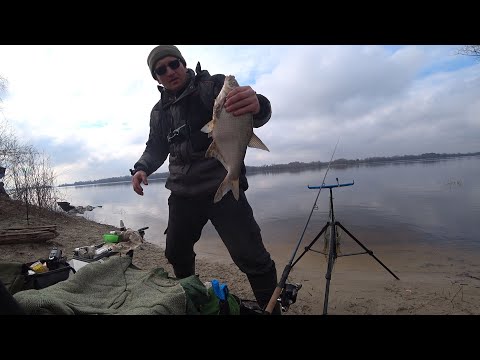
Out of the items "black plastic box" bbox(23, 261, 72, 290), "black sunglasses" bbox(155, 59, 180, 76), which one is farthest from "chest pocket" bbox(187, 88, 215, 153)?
"black plastic box" bbox(23, 261, 72, 290)

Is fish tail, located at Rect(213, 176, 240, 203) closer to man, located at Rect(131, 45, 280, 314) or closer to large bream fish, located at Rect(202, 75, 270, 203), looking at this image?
large bream fish, located at Rect(202, 75, 270, 203)

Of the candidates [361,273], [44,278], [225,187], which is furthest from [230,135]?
[361,273]

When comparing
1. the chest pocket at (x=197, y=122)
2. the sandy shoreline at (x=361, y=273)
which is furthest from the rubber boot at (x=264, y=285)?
the sandy shoreline at (x=361, y=273)

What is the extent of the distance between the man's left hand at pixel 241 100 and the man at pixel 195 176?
2.74 ft

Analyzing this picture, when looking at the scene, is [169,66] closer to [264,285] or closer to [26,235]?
[264,285]

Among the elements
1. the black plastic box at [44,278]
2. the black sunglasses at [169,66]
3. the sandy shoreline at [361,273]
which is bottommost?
the sandy shoreline at [361,273]

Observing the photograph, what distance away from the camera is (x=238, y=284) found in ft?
17.6

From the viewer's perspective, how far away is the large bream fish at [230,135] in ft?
6.73

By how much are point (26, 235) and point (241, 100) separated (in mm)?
7920

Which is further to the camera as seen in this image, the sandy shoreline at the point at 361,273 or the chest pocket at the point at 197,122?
the sandy shoreline at the point at 361,273

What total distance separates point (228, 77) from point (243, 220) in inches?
52.3

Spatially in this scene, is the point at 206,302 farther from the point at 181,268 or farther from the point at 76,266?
the point at 76,266

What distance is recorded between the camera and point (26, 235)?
7.29m

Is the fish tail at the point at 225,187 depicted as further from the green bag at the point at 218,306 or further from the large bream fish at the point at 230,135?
the green bag at the point at 218,306
